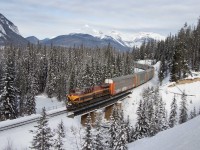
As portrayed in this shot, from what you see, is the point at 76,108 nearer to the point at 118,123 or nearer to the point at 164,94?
the point at 118,123

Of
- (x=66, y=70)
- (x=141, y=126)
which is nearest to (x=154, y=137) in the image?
(x=141, y=126)

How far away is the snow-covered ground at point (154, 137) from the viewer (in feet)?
95.3

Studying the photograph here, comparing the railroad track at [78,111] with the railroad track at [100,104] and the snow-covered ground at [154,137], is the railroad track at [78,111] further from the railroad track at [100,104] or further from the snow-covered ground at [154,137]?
the snow-covered ground at [154,137]

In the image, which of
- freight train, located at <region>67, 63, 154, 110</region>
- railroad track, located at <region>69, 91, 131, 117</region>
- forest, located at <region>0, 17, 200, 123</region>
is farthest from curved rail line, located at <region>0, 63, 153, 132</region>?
forest, located at <region>0, 17, 200, 123</region>

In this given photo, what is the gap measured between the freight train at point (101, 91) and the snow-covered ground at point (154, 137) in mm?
2748

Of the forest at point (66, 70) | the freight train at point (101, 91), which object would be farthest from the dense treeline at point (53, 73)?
the freight train at point (101, 91)

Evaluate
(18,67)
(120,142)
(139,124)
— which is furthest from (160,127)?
(18,67)

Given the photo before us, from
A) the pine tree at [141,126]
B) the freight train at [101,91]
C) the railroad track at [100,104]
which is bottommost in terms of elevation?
the pine tree at [141,126]

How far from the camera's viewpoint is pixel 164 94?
8394 centimetres

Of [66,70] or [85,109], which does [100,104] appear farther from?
[66,70]

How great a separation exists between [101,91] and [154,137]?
2763 cm

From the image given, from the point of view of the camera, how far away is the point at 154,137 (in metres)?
41.7

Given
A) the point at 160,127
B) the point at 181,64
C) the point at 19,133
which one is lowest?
the point at 160,127

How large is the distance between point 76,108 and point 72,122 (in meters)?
3.96
